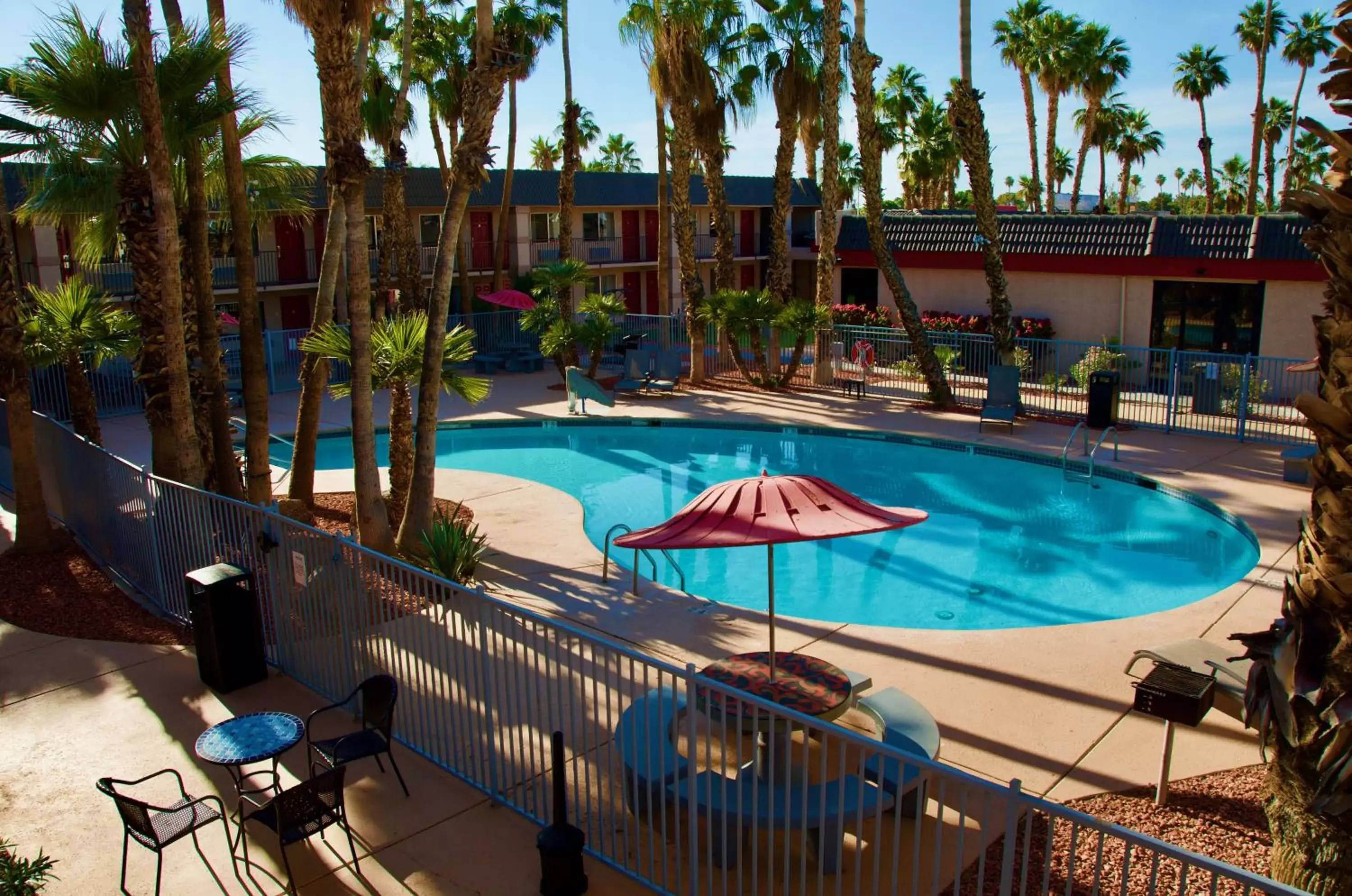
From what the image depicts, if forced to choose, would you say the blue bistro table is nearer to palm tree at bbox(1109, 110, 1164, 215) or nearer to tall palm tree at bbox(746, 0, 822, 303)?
tall palm tree at bbox(746, 0, 822, 303)

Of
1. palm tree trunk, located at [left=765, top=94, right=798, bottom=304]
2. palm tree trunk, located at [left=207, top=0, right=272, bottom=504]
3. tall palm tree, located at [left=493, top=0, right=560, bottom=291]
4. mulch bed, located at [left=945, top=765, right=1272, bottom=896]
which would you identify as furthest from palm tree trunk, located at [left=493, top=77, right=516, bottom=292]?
mulch bed, located at [left=945, top=765, right=1272, bottom=896]

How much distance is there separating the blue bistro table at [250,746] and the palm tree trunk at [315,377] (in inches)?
252

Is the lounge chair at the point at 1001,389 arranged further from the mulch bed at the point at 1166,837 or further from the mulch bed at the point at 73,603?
the mulch bed at the point at 73,603

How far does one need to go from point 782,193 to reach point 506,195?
10874mm

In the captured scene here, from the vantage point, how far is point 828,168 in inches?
890

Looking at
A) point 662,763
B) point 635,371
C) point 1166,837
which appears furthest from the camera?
point 635,371

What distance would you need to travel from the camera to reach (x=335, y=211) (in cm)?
1281

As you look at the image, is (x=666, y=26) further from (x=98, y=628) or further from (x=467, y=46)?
(x=98, y=628)

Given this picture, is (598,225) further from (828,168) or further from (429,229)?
(828,168)

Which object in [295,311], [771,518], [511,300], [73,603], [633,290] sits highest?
[511,300]

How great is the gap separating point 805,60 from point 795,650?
64.5 ft

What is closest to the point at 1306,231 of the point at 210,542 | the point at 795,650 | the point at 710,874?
the point at 710,874

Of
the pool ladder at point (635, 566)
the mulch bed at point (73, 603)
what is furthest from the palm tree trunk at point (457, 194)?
the mulch bed at point (73, 603)

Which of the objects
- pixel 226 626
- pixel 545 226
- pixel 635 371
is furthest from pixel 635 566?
pixel 545 226
